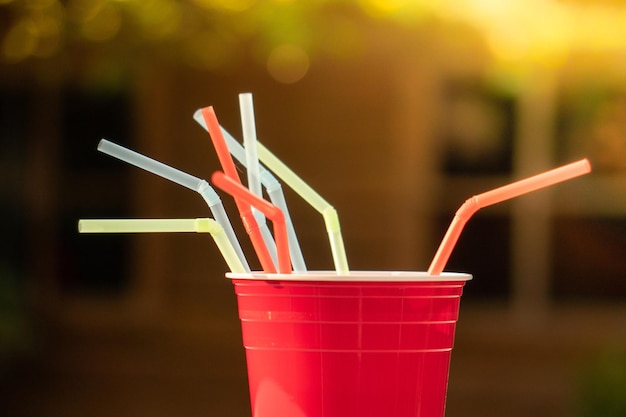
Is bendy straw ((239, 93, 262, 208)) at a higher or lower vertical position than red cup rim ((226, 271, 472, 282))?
higher

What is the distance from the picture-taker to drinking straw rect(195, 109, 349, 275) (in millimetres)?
1433

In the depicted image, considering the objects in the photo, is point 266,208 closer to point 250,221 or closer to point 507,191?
point 250,221

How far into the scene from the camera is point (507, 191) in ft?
4.61

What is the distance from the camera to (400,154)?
7.01 m

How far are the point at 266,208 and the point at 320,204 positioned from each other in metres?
0.11

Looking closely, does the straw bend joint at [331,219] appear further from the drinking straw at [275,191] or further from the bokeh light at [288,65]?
the bokeh light at [288,65]

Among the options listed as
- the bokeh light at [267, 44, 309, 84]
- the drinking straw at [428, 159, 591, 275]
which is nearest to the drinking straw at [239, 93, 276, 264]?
the drinking straw at [428, 159, 591, 275]

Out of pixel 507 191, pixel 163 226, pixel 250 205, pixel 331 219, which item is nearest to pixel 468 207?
pixel 507 191

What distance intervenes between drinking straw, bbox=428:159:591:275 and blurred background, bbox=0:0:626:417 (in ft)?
16.5

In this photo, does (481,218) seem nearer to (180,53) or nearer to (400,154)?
(400,154)

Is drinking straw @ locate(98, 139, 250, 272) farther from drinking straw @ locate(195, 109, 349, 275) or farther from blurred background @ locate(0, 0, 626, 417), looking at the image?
blurred background @ locate(0, 0, 626, 417)

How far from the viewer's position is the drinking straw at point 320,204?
4.70ft

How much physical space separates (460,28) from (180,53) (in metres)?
1.68

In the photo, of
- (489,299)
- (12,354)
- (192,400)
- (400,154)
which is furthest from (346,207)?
(12,354)
